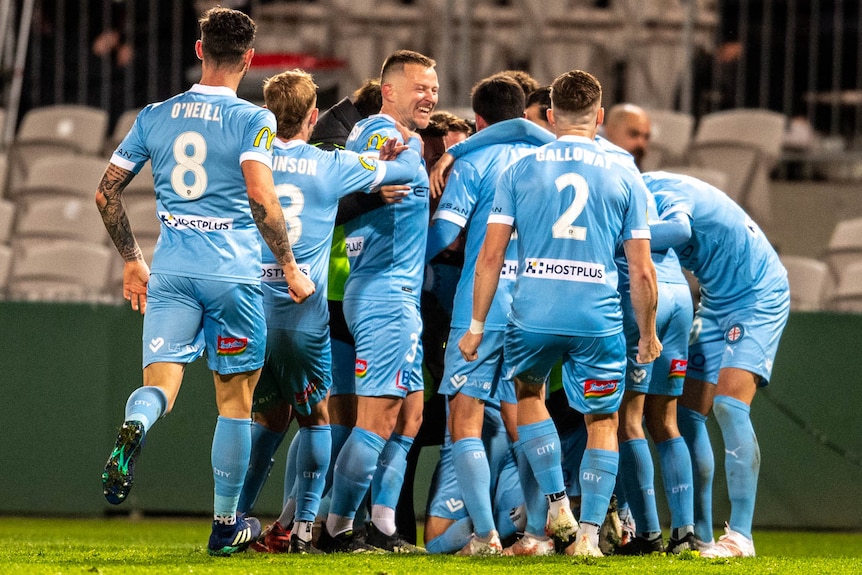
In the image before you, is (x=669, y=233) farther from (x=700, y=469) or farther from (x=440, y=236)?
(x=700, y=469)

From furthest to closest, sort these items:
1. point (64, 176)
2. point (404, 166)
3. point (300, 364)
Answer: point (64, 176)
point (404, 166)
point (300, 364)

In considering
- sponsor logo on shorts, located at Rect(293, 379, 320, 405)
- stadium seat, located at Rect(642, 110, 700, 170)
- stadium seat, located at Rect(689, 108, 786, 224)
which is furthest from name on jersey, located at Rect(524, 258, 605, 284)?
stadium seat, located at Rect(689, 108, 786, 224)

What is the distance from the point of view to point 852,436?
9.22 m

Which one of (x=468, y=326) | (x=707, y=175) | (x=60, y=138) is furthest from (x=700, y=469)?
(x=60, y=138)

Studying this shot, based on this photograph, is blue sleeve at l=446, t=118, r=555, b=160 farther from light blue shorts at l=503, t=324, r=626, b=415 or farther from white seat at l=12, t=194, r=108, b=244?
white seat at l=12, t=194, r=108, b=244

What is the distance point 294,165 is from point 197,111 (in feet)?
2.24

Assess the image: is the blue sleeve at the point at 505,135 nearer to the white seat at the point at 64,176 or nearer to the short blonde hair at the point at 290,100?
the short blonde hair at the point at 290,100

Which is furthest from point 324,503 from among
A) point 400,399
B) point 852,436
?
point 852,436

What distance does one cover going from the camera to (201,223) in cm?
557

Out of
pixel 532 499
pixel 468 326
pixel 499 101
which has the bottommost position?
pixel 532 499

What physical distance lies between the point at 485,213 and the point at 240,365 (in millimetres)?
1748

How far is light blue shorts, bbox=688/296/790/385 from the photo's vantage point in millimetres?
6559

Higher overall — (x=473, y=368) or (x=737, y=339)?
(x=737, y=339)

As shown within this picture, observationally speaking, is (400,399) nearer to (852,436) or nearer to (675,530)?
(675,530)
